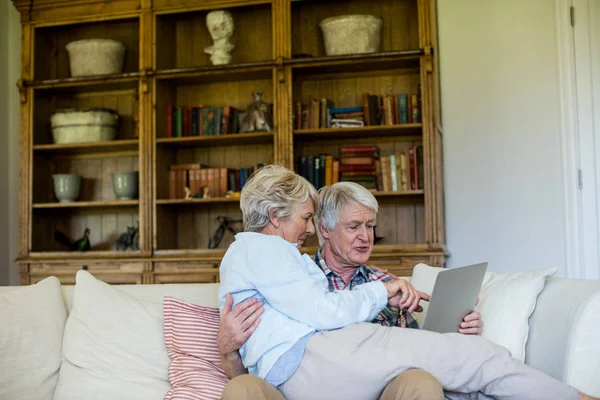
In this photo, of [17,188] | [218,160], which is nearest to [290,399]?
[218,160]

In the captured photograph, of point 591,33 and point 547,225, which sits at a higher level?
point 591,33

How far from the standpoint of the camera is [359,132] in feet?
14.3

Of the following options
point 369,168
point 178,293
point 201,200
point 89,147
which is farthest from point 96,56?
point 178,293

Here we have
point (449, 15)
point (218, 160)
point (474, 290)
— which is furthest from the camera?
point (218, 160)

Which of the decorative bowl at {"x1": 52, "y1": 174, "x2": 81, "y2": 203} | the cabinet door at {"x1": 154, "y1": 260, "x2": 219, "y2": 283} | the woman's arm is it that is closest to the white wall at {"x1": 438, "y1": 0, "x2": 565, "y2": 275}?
the cabinet door at {"x1": 154, "y1": 260, "x2": 219, "y2": 283}

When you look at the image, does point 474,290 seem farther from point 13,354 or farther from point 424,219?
point 424,219

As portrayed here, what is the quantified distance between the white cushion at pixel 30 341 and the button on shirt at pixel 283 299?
2.86 ft

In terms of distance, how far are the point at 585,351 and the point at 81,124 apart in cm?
359

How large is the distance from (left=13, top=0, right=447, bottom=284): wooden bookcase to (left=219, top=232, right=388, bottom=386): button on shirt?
214cm

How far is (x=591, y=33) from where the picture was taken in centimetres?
367

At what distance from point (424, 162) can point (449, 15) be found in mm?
957

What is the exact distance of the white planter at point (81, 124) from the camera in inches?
184

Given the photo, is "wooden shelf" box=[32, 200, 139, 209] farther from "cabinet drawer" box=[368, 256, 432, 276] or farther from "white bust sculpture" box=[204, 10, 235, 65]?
"cabinet drawer" box=[368, 256, 432, 276]

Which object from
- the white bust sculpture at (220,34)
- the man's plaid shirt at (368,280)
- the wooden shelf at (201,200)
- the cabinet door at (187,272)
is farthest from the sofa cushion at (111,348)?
the white bust sculpture at (220,34)
